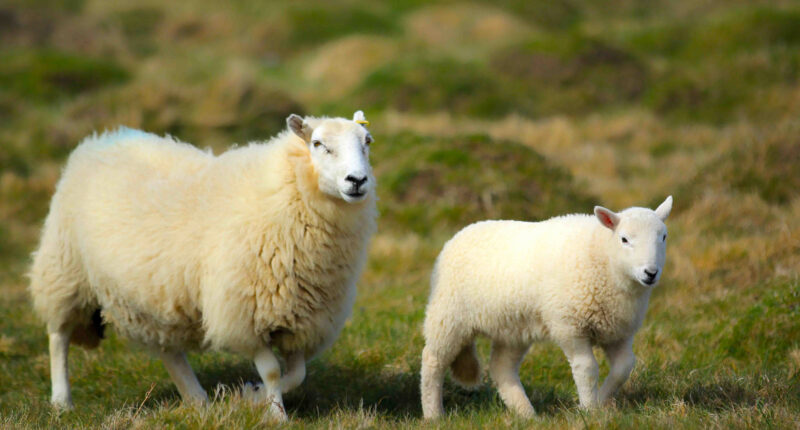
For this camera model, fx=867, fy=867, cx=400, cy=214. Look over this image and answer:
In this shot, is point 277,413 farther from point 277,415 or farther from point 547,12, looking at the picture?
point 547,12

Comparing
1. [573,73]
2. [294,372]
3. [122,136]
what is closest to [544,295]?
[294,372]

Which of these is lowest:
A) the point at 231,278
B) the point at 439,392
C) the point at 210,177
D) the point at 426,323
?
the point at 439,392

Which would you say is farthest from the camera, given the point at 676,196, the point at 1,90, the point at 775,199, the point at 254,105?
the point at 1,90

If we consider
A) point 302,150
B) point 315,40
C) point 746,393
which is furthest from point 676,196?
point 315,40

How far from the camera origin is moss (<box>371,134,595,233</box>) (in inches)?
410

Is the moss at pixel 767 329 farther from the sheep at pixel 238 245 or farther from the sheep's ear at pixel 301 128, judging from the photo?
the sheep's ear at pixel 301 128

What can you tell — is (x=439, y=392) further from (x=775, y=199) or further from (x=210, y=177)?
(x=775, y=199)

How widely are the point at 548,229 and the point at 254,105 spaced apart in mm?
11814

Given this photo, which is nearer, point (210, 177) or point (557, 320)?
point (557, 320)

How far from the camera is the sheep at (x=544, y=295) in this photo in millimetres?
4680

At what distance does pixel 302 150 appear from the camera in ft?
17.5

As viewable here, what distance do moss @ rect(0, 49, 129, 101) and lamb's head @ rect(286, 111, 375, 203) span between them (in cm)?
1536

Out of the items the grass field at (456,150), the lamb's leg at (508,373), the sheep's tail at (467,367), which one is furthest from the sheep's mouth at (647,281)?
the sheep's tail at (467,367)

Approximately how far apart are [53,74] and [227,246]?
16.5m
